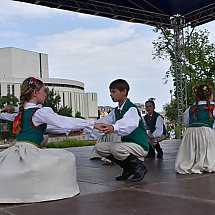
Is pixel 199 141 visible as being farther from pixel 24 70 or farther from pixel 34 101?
pixel 24 70

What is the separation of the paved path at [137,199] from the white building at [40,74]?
69.7 metres

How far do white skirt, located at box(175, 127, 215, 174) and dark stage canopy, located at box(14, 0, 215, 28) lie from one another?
270 inches

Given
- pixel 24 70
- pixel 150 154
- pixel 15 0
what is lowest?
pixel 150 154

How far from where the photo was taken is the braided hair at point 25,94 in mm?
3824

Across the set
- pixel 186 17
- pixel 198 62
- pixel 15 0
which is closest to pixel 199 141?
pixel 15 0

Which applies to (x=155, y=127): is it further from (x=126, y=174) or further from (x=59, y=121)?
(x=59, y=121)

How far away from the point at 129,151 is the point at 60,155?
3.51 ft

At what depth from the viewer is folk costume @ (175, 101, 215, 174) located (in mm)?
5543

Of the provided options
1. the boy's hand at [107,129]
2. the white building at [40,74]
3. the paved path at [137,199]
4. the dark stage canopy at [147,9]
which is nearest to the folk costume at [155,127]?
the paved path at [137,199]

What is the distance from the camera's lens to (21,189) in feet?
11.8

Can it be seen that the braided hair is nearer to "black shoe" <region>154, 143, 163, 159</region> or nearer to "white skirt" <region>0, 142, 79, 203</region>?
"white skirt" <region>0, 142, 79, 203</region>

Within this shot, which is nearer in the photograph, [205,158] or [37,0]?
[205,158]

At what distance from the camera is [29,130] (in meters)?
3.82

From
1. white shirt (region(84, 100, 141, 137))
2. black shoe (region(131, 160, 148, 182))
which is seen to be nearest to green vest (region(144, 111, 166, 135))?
black shoe (region(131, 160, 148, 182))
